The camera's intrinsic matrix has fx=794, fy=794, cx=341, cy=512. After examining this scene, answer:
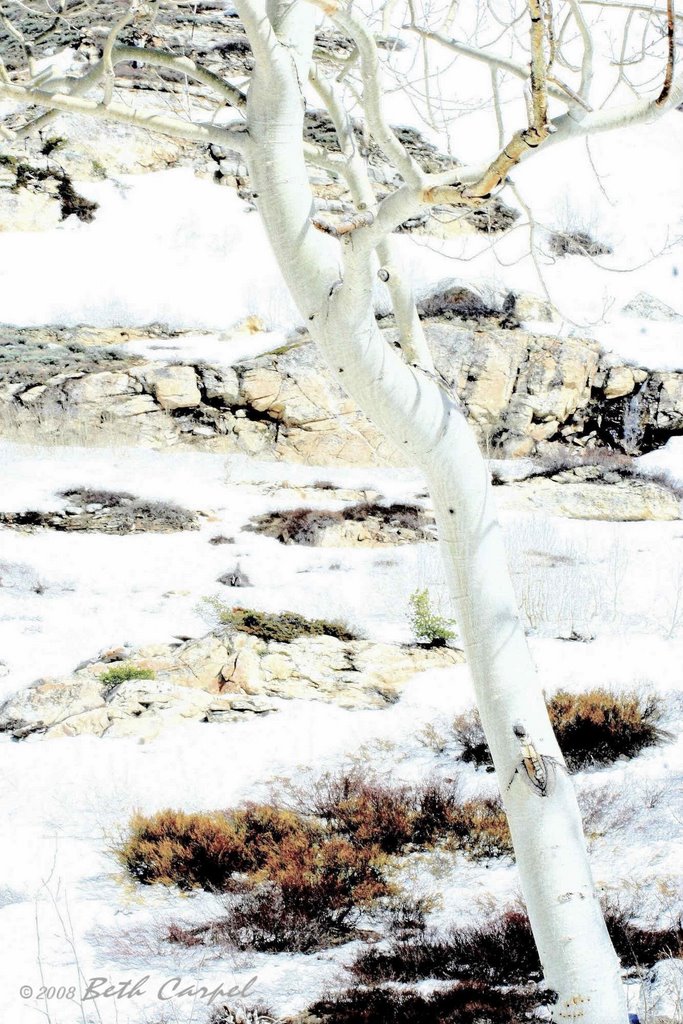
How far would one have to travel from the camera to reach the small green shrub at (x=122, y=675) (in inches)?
199

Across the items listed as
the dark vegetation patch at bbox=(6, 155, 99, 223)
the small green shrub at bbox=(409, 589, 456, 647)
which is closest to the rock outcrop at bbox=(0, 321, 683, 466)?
the dark vegetation patch at bbox=(6, 155, 99, 223)

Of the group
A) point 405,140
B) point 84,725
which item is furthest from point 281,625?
point 405,140

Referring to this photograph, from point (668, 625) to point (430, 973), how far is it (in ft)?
13.0

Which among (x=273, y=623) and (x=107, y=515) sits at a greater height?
(x=107, y=515)

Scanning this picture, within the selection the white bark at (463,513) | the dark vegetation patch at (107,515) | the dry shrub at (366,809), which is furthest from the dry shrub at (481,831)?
the dark vegetation patch at (107,515)

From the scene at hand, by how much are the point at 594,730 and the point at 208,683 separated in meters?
2.40

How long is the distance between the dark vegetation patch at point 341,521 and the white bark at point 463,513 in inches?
224

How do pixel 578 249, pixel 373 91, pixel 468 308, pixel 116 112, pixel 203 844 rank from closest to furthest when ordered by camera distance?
pixel 373 91 < pixel 116 112 < pixel 203 844 < pixel 468 308 < pixel 578 249

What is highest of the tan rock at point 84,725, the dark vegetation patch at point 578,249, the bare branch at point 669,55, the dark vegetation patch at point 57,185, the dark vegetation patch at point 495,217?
the dark vegetation patch at point 57,185

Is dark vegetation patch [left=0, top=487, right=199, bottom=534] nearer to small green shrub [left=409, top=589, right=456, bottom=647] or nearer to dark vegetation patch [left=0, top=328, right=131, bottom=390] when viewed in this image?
dark vegetation patch [left=0, top=328, right=131, bottom=390]

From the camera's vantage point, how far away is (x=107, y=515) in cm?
Result: 827

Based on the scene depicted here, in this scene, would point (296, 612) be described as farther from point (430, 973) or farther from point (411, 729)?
point (430, 973)

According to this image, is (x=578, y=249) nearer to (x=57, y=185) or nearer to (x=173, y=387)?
(x=173, y=387)

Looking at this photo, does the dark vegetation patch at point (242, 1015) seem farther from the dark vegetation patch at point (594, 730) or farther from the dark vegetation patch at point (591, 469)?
the dark vegetation patch at point (591, 469)
